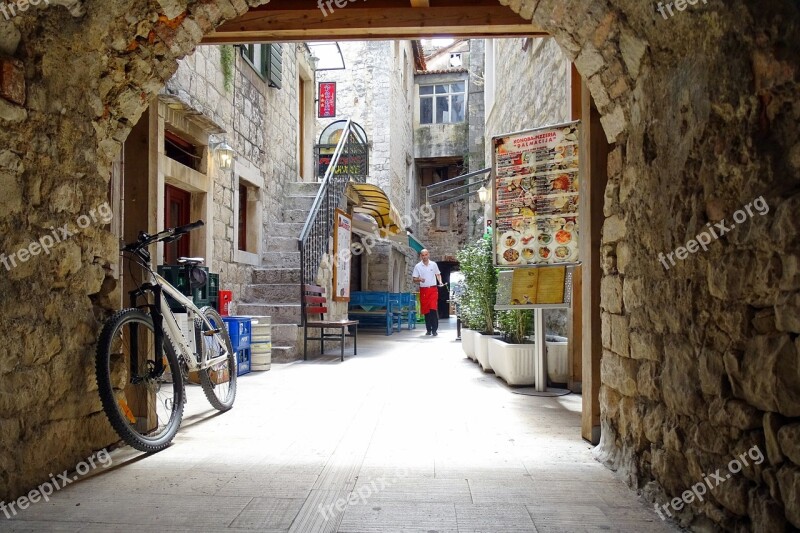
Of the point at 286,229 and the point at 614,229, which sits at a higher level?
the point at 286,229

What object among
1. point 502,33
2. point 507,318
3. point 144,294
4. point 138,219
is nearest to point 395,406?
point 507,318

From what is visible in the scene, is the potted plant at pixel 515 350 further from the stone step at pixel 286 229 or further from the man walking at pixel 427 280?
the man walking at pixel 427 280

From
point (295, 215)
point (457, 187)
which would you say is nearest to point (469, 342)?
point (295, 215)

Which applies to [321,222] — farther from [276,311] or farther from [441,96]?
[441,96]

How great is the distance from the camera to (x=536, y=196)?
427 centimetres

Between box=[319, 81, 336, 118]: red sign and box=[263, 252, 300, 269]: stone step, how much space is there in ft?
24.4

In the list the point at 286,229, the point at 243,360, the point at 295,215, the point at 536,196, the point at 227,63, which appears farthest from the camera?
the point at 295,215

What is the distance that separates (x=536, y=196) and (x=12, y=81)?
3333mm

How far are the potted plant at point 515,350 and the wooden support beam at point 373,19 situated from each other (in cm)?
257

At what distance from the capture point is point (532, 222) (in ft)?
14.2

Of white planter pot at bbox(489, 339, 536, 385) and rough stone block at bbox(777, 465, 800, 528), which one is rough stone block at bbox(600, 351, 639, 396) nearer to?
rough stone block at bbox(777, 465, 800, 528)

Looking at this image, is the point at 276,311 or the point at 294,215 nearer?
the point at 276,311

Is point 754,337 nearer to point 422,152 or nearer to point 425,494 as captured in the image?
point 425,494

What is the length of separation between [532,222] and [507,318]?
4.34ft
